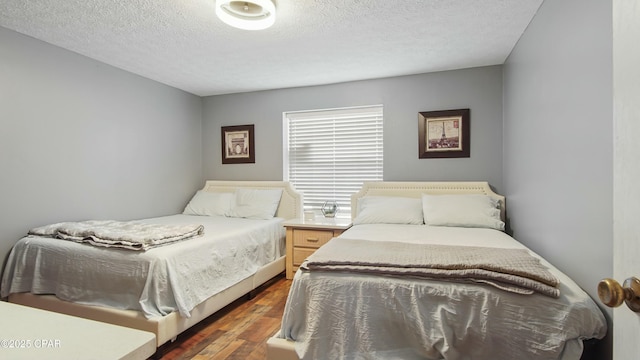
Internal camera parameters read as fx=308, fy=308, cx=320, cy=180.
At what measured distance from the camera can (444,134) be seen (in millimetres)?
3328

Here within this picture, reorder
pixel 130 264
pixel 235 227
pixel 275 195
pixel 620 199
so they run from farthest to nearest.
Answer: pixel 275 195
pixel 235 227
pixel 130 264
pixel 620 199

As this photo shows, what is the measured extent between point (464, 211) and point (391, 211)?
65 cm

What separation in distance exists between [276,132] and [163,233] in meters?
2.13

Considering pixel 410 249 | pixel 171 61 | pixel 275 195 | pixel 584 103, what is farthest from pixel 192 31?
pixel 584 103

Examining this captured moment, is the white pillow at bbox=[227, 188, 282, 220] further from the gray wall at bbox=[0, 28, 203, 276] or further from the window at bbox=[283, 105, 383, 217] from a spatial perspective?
the gray wall at bbox=[0, 28, 203, 276]

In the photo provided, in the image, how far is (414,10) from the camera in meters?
2.09

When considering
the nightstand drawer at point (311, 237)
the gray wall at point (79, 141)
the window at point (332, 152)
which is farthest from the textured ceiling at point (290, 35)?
the nightstand drawer at point (311, 237)

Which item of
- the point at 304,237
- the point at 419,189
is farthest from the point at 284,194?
the point at 419,189

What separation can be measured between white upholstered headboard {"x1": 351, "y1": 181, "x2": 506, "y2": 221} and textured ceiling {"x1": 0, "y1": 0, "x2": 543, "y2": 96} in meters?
1.21

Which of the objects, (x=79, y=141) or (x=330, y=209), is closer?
(x=79, y=141)

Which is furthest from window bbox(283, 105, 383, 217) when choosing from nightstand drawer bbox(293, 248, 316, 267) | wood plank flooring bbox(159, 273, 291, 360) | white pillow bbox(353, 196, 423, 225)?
wood plank flooring bbox(159, 273, 291, 360)

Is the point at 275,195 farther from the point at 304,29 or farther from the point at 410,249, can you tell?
the point at 410,249

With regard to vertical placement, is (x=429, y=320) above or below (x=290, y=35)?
below

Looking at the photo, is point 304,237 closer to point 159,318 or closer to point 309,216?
point 309,216
